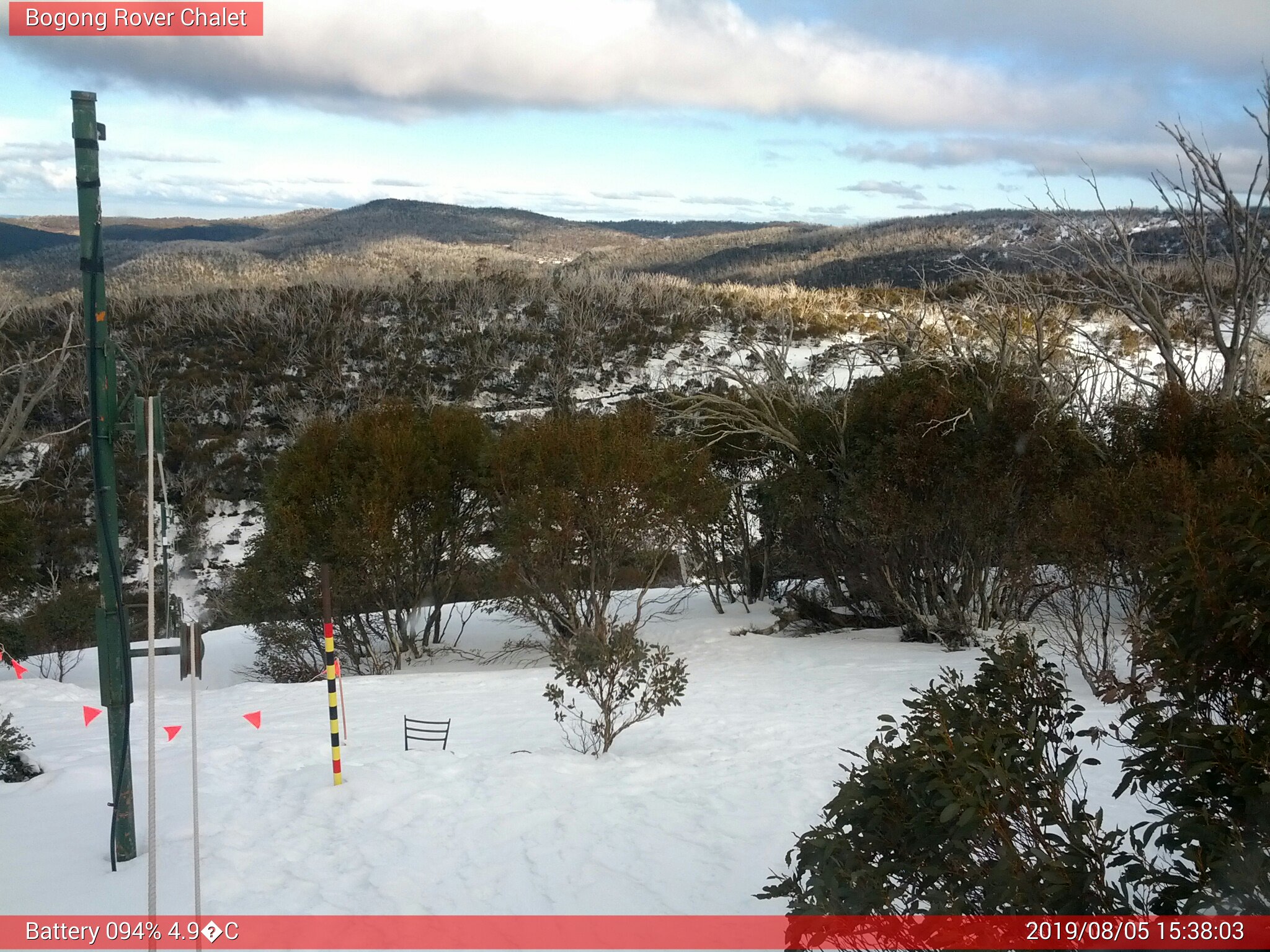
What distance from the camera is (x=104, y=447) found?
4.83 m

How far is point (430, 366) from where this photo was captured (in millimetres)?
37031

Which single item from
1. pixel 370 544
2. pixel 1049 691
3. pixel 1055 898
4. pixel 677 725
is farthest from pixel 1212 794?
pixel 370 544

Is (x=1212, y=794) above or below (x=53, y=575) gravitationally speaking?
above

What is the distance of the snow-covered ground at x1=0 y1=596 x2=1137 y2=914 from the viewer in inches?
191

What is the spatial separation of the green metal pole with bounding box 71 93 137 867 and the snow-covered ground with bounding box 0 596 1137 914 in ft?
2.02

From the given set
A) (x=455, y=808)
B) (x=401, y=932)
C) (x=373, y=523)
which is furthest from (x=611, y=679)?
(x=373, y=523)

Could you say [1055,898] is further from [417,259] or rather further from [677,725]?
[417,259]

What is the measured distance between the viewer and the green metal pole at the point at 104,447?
4480 millimetres

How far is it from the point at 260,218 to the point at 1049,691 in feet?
529

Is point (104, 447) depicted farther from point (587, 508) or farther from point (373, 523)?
point (373, 523)

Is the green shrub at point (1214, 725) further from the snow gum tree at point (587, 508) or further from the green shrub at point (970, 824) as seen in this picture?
the snow gum tree at point (587, 508)

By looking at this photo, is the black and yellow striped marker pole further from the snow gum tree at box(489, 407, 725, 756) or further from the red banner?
the snow gum tree at box(489, 407, 725, 756)

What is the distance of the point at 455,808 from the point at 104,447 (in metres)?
3.17

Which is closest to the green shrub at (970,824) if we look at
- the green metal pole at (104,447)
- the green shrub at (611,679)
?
the green metal pole at (104,447)
